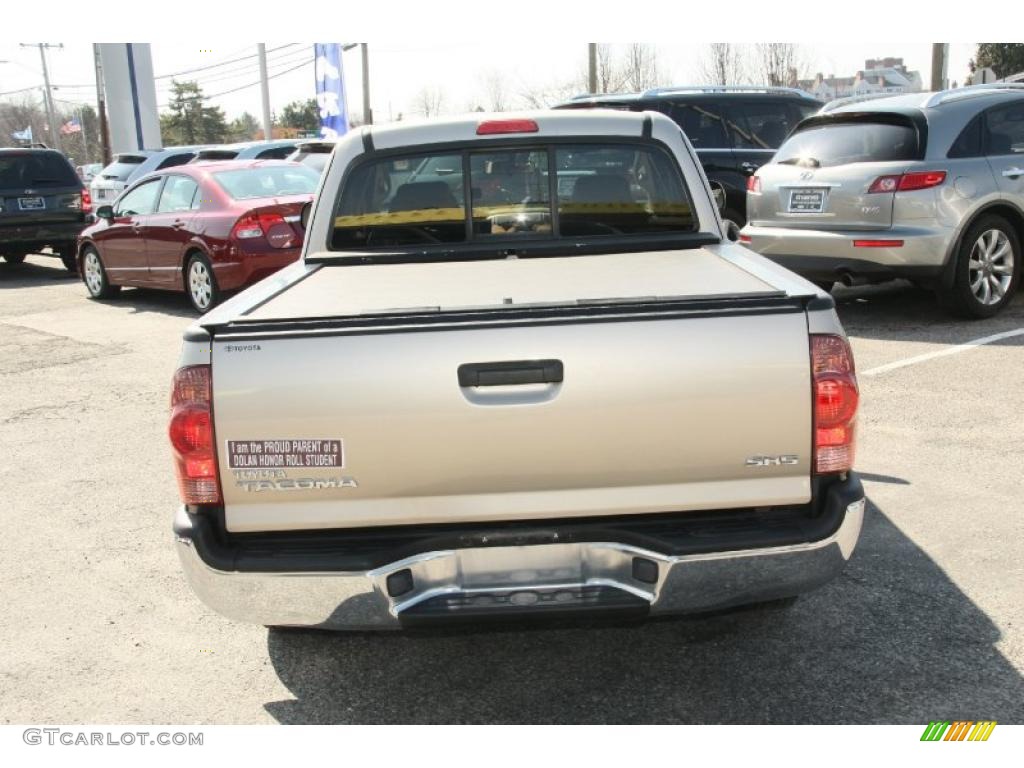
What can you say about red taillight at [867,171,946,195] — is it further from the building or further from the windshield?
the building

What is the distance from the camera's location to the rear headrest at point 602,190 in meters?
4.50

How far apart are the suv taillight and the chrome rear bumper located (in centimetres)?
20

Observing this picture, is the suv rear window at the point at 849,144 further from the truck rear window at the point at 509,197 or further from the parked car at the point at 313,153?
the parked car at the point at 313,153

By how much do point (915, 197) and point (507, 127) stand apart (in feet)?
15.9

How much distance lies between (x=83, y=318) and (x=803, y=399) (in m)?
10.5

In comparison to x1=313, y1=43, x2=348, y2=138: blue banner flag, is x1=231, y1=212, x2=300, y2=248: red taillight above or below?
below

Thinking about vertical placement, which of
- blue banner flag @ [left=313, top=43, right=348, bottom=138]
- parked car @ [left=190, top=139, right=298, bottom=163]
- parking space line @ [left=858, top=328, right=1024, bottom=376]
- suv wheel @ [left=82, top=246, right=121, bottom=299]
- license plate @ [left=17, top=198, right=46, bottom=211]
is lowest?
parking space line @ [left=858, top=328, right=1024, bottom=376]

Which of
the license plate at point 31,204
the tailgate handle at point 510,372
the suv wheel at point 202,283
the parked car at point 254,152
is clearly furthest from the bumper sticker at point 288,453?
the parked car at point 254,152

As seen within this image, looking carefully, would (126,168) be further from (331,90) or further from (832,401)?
(832,401)

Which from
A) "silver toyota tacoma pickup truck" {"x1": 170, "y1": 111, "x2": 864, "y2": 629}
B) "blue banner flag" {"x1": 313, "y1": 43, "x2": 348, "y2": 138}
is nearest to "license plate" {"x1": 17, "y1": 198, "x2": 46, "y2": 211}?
"silver toyota tacoma pickup truck" {"x1": 170, "y1": 111, "x2": 864, "y2": 629}

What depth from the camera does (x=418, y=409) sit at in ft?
9.28

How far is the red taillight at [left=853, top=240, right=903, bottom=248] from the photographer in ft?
26.6

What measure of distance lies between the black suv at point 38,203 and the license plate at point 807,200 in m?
11.7

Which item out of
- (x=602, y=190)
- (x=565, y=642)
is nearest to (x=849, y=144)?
(x=602, y=190)
